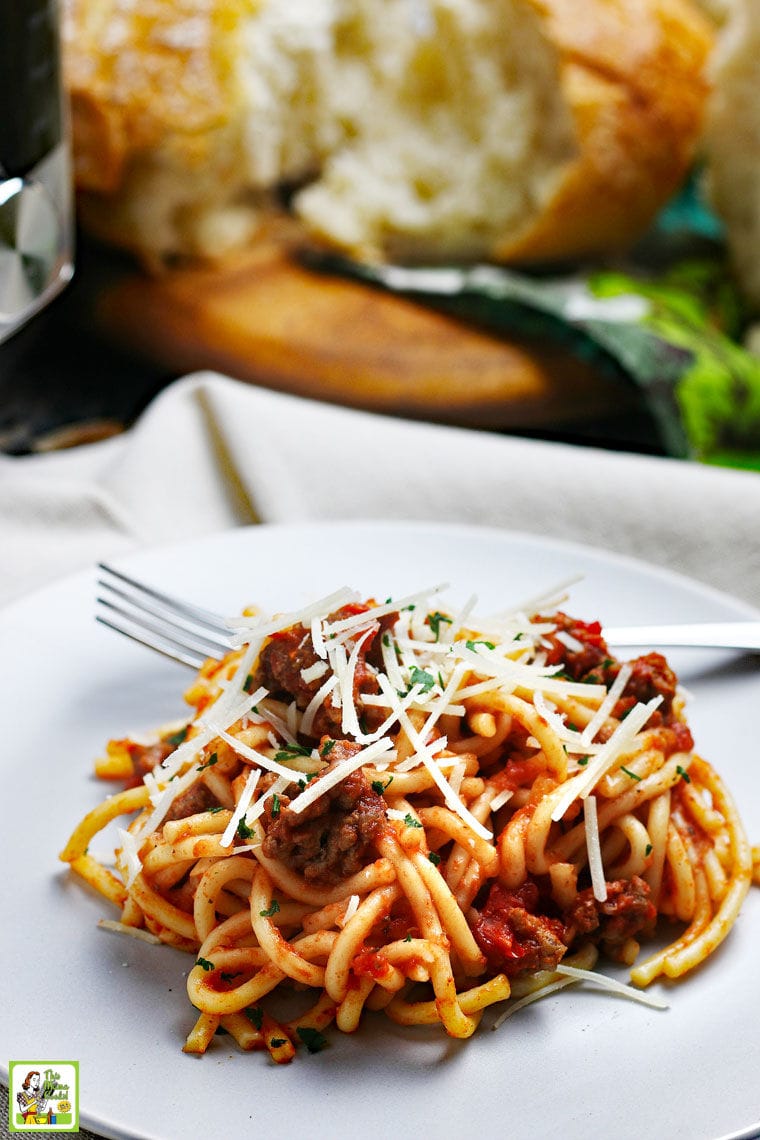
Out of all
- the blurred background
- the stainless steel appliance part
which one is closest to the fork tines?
the stainless steel appliance part

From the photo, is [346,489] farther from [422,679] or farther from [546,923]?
[546,923]

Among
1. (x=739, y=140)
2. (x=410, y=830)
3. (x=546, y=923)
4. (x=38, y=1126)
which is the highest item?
(x=739, y=140)

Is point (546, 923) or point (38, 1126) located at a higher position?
point (546, 923)

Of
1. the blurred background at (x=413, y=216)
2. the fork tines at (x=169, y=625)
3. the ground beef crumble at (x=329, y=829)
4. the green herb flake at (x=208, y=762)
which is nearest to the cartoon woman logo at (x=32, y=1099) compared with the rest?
the ground beef crumble at (x=329, y=829)

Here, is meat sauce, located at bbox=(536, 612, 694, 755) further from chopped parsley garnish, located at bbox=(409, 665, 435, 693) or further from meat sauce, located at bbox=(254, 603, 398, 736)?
meat sauce, located at bbox=(254, 603, 398, 736)

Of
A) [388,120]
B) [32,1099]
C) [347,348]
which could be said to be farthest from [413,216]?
[32,1099]

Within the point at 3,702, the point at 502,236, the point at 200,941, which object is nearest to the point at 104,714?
the point at 3,702
